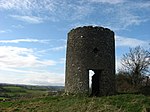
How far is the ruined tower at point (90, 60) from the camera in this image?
57.1ft

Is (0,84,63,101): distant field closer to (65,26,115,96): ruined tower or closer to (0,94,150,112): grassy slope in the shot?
(65,26,115,96): ruined tower

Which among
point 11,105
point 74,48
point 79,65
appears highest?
point 74,48

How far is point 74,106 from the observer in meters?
13.5

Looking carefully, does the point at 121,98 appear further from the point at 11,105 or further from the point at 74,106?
the point at 11,105

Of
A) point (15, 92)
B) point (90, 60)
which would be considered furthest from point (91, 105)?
point (15, 92)

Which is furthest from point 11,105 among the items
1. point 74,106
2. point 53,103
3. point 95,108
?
point 95,108

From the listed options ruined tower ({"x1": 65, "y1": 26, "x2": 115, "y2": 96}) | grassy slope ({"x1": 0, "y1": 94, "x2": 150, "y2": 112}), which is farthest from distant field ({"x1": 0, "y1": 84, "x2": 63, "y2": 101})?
grassy slope ({"x1": 0, "y1": 94, "x2": 150, "y2": 112})

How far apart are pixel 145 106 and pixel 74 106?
3575 mm

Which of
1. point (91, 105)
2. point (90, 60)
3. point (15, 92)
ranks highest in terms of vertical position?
point (90, 60)

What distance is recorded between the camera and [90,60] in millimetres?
17422

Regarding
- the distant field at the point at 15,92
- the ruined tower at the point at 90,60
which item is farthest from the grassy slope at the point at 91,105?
the distant field at the point at 15,92

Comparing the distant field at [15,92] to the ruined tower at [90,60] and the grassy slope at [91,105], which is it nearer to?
the ruined tower at [90,60]

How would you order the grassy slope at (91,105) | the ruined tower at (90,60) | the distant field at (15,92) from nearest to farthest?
the grassy slope at (91,105), the ruined tower at (90,60), the distant field at (15,92)

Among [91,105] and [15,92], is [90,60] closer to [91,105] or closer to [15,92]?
[91,105]
